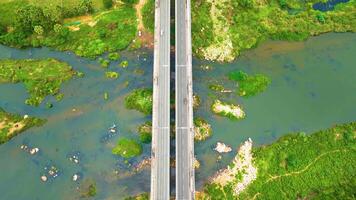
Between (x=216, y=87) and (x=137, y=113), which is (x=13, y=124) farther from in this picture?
(x=216, y=87)

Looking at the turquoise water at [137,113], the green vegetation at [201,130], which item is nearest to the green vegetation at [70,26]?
the turquoise water at [137,113]

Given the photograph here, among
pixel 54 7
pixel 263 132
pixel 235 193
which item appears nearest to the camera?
pixel 235 193

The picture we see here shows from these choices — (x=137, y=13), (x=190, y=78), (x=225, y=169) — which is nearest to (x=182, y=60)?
(x=190, y=78)

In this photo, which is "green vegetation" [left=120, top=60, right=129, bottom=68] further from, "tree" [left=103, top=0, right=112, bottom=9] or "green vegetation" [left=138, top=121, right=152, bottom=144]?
"tree" [left=103, top=0, right=112, bottom=9]

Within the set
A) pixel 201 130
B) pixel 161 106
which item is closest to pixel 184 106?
pixel 161 106

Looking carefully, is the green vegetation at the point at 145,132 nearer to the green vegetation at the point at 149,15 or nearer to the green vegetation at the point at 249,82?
the green vegetation at the point at 249,82

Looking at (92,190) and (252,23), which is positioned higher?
(252,23)

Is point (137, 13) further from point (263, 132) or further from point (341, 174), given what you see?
point (341, 174)
